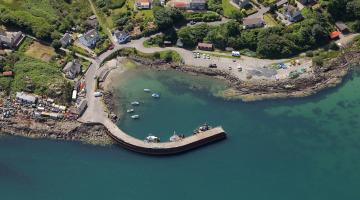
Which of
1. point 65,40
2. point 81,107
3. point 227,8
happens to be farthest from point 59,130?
point 227,8

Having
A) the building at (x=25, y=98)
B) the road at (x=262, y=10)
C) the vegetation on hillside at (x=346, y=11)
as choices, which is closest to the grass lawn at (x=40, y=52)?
the building at (x=25, y=98)

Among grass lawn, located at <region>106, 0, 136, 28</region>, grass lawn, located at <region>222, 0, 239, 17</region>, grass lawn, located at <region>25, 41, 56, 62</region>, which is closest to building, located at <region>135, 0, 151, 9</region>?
grass lawn, located at <region>106, 0, 136, 28</region>

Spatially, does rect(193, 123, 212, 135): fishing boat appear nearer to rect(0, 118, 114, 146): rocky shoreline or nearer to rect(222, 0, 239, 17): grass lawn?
rect(0, 118, 114, 146): rocky shoreline

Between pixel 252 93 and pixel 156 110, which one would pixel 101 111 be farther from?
pixel 252 93

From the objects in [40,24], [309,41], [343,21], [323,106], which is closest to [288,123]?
[323,106]

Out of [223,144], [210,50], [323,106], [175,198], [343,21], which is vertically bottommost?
[175,198]

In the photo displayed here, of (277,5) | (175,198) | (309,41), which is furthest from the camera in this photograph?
(277,5)
